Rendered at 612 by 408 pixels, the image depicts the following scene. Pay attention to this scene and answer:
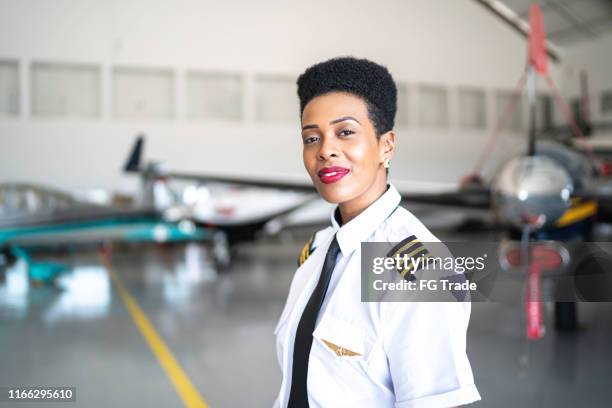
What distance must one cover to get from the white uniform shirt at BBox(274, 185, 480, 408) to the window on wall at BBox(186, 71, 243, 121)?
4.04 meters

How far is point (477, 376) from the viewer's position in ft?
9.81

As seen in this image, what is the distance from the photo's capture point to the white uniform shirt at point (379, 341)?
0.80m

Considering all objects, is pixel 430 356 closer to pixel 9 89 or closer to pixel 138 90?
pixel 9 89

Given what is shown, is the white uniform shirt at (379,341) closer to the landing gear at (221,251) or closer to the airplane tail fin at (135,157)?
the landing gear at (221,251)

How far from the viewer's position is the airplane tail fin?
806 cm

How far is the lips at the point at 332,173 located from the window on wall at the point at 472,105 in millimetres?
3484

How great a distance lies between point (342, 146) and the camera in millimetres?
947

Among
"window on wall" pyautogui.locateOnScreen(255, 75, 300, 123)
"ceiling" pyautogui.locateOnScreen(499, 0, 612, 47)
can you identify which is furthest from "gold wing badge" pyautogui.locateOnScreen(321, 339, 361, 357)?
"window on wall" pyautogui.locateOnScreen(255, 75, 300, 123)

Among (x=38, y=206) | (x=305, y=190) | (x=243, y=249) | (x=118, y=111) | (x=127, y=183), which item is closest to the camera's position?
(x=305, y=190)

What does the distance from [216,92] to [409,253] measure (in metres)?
6.83

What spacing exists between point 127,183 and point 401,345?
9.35m

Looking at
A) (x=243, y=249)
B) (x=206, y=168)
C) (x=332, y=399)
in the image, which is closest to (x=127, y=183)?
(x=206, y=168)

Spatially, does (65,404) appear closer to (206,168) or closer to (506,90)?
(506,90)

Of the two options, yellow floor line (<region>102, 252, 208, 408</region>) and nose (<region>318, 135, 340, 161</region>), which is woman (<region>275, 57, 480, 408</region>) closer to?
nose (<region>318, 135, 340, 161</region>)
